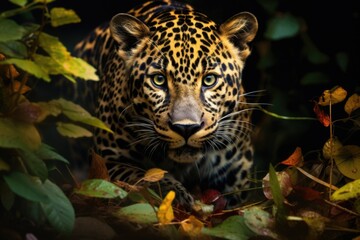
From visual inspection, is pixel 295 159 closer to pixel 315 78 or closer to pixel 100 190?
pixel 100 190

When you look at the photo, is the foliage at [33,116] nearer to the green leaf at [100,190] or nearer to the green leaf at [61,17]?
the green leaf at [61,17]

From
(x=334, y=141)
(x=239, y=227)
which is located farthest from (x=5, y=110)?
(x=334, y=141)

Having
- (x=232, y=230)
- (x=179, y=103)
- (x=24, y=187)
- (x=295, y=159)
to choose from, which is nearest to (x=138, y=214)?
(x=232, y=230)

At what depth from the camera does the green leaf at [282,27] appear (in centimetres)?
667

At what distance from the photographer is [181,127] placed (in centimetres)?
478

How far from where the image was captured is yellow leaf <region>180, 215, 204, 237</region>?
3852 mm

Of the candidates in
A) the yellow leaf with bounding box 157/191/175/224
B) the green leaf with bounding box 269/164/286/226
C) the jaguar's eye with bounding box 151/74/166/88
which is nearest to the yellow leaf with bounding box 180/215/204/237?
the yellow leaf with bounding box 157/191/175/224

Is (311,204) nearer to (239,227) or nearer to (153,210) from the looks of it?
(239,227)

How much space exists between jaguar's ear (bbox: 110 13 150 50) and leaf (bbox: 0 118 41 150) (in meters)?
1.97

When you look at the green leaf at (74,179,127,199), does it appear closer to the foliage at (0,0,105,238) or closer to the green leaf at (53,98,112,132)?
the foliage at (0,0,105,238)

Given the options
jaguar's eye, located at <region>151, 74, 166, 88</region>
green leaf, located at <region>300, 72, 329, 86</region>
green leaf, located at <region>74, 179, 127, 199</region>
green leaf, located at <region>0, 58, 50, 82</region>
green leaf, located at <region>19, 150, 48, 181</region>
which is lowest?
green leaf, located at <region>300, 72, 329, 86</region>

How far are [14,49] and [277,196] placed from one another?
1392 millimetres

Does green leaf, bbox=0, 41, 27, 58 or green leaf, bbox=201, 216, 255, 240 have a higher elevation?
green leaf, bbox=0, 41, 27, 58

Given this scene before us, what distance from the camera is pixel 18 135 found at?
3354mm
